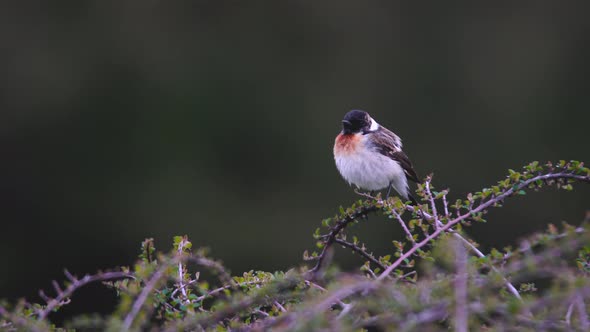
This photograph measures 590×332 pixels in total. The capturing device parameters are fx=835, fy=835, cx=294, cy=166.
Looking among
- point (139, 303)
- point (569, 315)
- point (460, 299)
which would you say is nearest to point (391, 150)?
point (569, 315)

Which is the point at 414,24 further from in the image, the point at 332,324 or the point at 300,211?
the point at 332,324

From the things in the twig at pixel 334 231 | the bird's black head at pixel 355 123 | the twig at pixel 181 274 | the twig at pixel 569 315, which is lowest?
the twig at pixel 569 315

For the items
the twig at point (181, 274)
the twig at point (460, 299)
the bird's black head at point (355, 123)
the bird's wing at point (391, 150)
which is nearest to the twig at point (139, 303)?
the twig at point (181, 274)

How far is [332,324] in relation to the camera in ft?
7.16

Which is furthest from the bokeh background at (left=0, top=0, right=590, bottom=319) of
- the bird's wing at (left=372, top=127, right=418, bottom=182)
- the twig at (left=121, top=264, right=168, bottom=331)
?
the twig at (left=121, top=264, right=168, bottom=331)

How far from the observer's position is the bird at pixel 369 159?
22.0 feet

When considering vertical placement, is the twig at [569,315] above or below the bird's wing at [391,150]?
below

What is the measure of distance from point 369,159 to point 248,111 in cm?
1011

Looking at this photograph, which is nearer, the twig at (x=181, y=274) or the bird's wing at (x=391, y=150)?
the twig at (x=181, y=274)

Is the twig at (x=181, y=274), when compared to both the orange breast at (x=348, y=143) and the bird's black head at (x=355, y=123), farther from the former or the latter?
the bird's black head at (x=355, y=123)

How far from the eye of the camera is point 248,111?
1666cm

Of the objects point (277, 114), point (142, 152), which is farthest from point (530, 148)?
point (142, 152)

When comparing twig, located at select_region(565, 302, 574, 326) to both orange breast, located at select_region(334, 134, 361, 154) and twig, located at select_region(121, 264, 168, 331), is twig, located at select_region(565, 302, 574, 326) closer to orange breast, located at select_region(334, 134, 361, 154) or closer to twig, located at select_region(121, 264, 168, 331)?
twig, located at select_region(121, 264, 168, 331)

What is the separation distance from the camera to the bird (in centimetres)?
671
